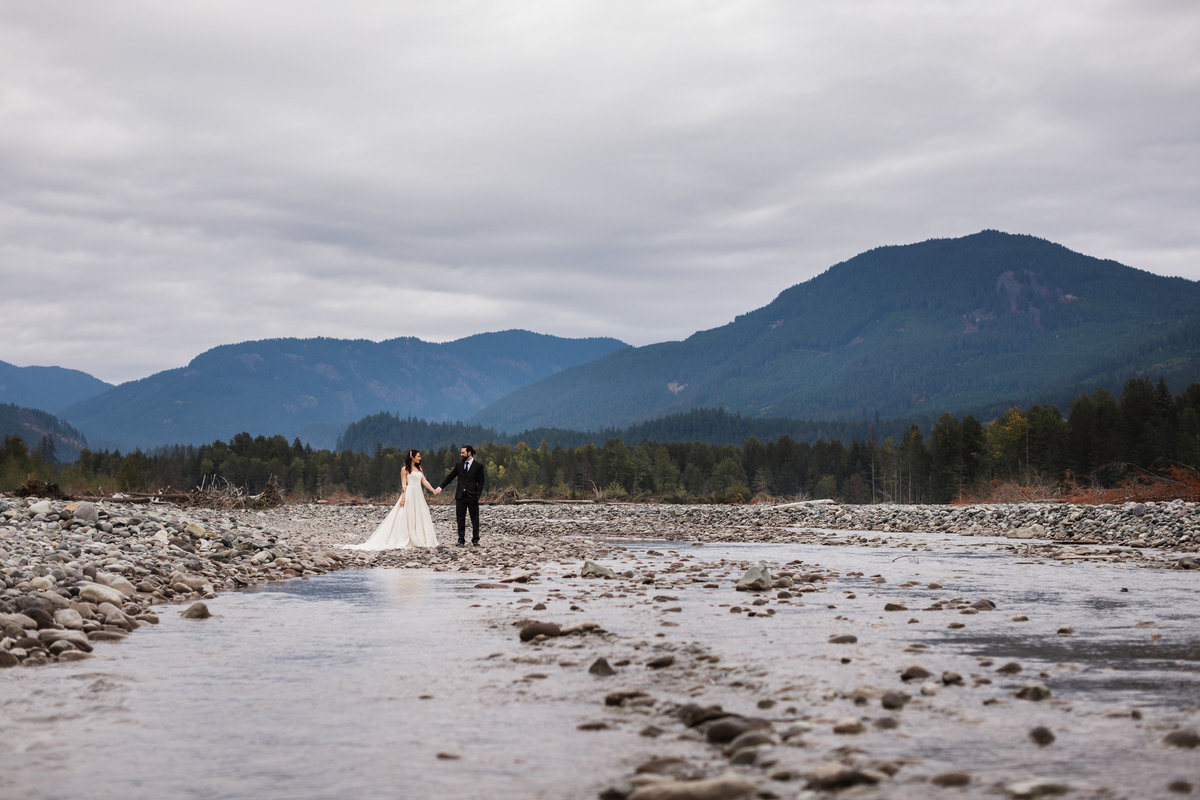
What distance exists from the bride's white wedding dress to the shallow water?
41.8ft

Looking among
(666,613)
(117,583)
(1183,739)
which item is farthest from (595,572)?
(1183,739)

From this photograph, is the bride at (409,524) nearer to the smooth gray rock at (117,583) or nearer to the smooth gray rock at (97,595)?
the smooth gray rock at (117,583)

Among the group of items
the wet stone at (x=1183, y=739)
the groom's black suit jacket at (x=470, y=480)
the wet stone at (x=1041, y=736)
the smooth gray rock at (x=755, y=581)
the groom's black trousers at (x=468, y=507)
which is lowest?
the smooth gray rock at (x=755, y=581)

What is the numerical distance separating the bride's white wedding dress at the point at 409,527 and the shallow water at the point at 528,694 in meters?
12.8

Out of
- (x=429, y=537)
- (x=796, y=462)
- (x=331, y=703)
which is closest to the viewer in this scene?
(x=331, y=703)

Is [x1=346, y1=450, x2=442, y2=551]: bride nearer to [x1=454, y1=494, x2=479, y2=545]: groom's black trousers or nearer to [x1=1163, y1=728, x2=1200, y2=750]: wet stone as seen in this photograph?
[x1=454, y1=494, x2=479, y2=545]: groom's black trousers

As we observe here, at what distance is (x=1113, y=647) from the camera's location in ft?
32.2

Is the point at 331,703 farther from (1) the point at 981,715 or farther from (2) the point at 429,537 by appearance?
(2) the point at 429,537

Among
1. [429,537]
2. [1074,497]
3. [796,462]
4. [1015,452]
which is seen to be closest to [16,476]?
[429,537]

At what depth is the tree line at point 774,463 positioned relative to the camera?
9644cm

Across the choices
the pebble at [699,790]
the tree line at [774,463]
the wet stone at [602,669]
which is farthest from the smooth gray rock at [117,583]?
the tree line at [774,463]

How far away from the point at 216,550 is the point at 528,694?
47.5 feet

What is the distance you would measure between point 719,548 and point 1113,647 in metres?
22.6

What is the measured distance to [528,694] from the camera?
8.09 m
